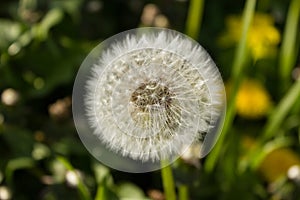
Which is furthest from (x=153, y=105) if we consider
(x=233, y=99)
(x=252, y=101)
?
(x=252, y=101)

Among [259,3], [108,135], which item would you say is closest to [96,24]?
[259,3]

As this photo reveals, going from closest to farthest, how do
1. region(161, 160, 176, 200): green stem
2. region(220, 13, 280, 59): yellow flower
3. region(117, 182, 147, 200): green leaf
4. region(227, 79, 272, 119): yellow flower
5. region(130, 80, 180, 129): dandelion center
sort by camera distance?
region(130, 80, 180, 129): dandelion center < region(161, 160, 176, 200): green stem < region(117, 182, 147, 200): green leaf < region(227, 79, 272, 119): yellow flower < region(220, 13, 280, 59): yellow flower

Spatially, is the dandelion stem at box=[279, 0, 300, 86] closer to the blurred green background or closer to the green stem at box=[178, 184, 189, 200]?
the blurred green background

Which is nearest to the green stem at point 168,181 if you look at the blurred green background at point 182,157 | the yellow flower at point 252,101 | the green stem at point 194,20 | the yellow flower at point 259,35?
the blurred green background at point 182,157

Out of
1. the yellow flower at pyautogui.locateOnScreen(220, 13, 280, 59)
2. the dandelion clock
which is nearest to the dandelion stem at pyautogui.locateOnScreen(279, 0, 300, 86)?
the yellow flower at pyautogui.locateOnScreen(220, 13, 280, 59)

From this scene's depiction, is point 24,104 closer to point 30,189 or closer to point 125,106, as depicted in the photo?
point 30,189

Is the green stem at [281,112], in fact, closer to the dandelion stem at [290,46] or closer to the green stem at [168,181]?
the dandelion stem at [290,46]
